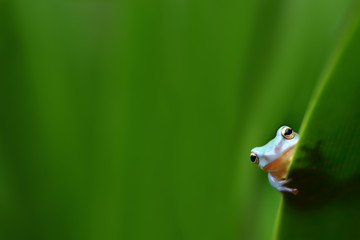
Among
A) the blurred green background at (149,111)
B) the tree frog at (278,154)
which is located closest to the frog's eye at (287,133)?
the tree frog at (278,154)

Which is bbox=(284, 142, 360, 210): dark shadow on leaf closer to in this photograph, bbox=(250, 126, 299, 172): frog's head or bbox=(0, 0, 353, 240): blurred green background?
bbox=(250, 126, 299, 172): frog's head

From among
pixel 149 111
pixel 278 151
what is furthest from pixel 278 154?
pixel 149 111

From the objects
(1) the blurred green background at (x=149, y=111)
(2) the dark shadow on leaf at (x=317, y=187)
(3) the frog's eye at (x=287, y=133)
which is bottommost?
(1) the blurred green background at (x=149, y=111)

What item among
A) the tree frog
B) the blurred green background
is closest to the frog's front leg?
the tree frog

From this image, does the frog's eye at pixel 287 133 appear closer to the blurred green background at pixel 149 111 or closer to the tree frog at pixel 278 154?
the tree frog at pixel 278 154

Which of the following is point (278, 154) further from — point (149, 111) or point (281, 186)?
point (149, 111)

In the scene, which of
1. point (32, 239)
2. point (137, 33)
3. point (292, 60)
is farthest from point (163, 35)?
point (32, 239)
